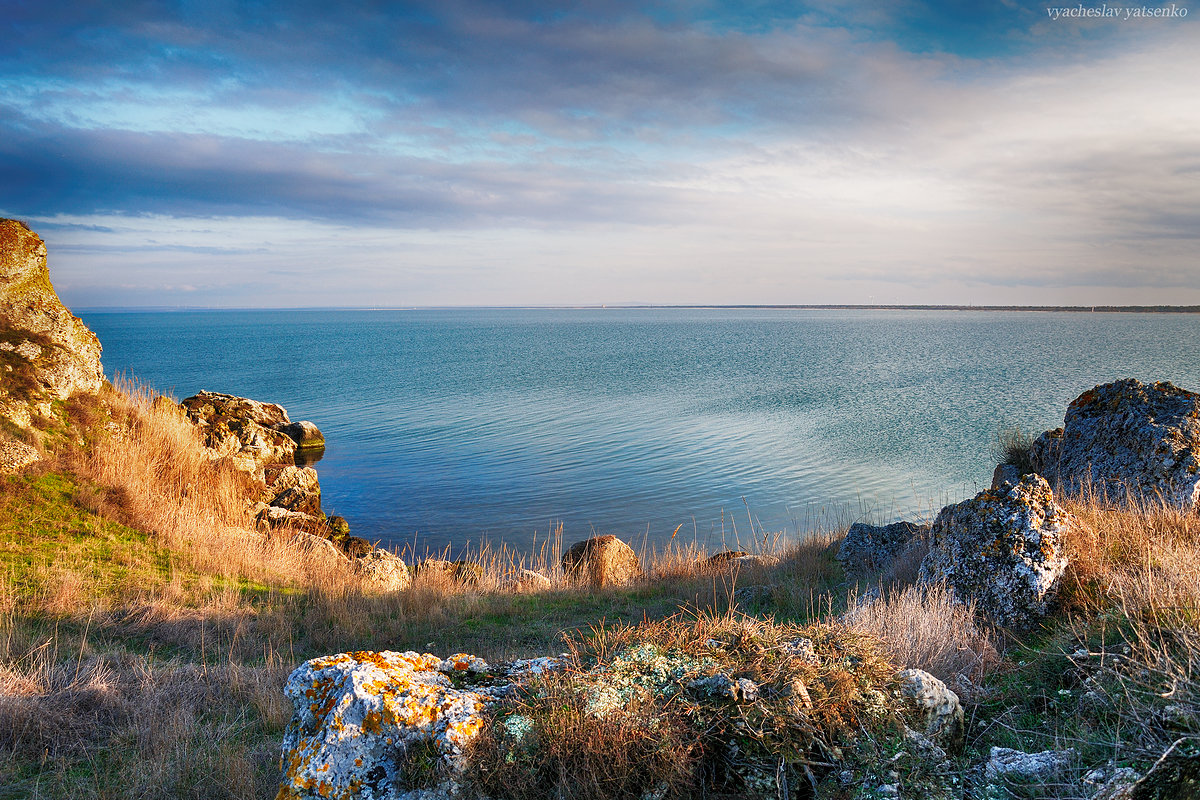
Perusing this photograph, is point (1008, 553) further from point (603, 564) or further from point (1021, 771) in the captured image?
point (603, 564)

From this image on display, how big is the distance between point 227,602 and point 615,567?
5.89 metres

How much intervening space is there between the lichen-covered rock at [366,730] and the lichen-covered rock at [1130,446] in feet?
24.8

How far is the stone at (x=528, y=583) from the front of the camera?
10.5 meters

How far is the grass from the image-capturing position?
3229 mm

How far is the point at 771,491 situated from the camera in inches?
741

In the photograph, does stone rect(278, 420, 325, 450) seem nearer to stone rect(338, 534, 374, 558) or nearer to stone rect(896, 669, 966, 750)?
stone rect(338, 534, 374, 558)

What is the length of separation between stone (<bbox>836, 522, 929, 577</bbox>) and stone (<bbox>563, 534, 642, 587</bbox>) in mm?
3478

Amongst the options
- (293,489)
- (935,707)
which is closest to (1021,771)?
(935,707)

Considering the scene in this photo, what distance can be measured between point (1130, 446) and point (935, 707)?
6.94 metres

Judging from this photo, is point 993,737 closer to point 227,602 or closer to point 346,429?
point 227,602

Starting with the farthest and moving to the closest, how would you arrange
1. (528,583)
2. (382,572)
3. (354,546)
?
(354,546)
(528,583)
(382,572)

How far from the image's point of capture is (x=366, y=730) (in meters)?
3.09

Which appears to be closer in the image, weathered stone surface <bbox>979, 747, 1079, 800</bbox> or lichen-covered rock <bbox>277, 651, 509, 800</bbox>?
weathered stone surface <bbox>979, 747, 1079, 800</bbox>

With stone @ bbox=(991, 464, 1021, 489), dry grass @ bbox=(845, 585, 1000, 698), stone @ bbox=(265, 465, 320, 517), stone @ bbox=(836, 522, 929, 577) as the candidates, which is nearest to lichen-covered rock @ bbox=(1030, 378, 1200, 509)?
stone @ bbox=(991, 464, 1021, 489)
